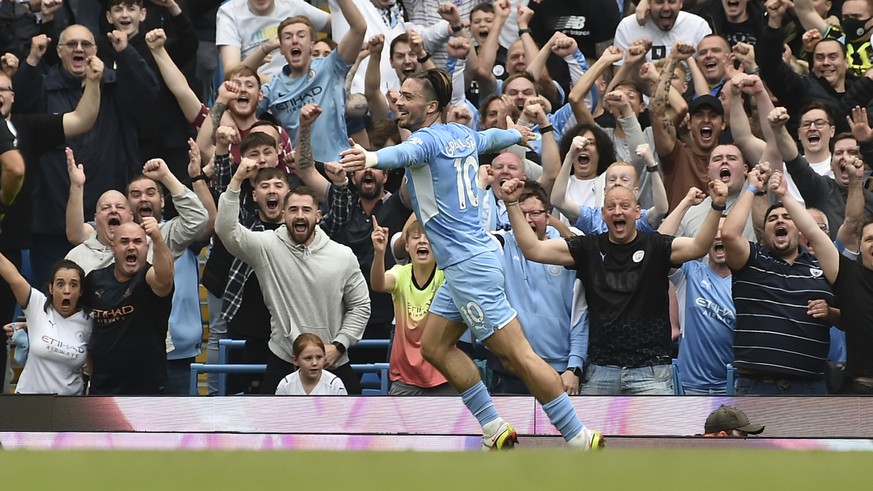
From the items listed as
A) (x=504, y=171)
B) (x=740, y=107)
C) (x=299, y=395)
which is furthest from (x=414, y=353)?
(x=740, y=107)

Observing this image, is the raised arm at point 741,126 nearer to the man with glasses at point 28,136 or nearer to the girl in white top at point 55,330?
the man with glasses at point 28,136

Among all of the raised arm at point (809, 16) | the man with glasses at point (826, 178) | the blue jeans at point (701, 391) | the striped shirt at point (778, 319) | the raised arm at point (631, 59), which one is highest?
the raised arm at point (809, 16)

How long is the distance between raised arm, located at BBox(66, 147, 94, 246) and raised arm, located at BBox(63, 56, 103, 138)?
0.25 metres

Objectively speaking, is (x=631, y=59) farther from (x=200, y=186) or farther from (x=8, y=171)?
(x=8, y=171)

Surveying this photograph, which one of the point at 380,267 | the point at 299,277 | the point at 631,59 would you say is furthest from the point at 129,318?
the point at 631,59

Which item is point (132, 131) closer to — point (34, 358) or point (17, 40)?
point (17, 40)

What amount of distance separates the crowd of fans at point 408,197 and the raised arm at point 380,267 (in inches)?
1.1

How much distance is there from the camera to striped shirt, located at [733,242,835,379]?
9930 millimetres

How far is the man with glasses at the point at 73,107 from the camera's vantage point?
12312mm

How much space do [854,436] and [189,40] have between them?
7.41 m

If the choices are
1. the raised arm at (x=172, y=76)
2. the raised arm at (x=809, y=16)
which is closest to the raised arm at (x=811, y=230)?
the raised arm at (x=809, y=16)

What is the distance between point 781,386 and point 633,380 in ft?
A: 3.44

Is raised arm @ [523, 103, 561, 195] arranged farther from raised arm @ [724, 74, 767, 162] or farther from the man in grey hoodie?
the man in grey hoodie

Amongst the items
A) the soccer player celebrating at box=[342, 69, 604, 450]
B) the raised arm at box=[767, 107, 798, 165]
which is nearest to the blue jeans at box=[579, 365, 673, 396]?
the soccer player celebrating at box=[342, 69, 604, 450]
